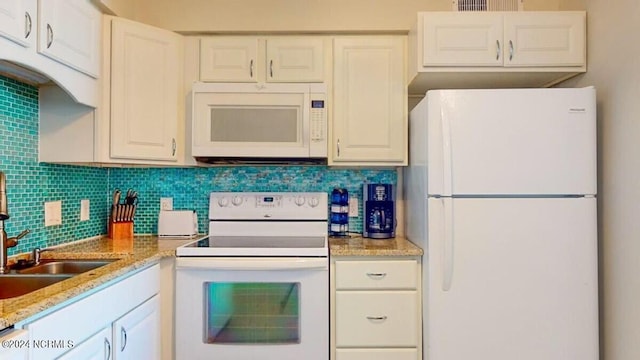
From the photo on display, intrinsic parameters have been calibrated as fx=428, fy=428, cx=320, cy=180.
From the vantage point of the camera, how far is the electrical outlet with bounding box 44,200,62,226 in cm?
203

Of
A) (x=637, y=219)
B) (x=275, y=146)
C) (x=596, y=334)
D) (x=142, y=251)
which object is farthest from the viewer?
(x=275, y=146)

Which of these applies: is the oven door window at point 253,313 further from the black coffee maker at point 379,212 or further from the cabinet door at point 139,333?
the black coffee maker at point 379,212

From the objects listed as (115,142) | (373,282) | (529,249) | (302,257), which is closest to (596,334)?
(529,249)

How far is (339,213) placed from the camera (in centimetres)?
258

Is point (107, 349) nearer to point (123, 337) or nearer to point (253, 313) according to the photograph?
point (123, 337)

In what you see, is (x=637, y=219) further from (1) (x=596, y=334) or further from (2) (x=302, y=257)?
(2) (x=302, y=257)

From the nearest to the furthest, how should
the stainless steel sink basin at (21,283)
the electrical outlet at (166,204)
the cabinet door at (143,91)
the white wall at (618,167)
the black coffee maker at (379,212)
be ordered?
1. the stainless steel sink basin at (21,283)
2. the white wall at (618,167)
3. the cabinet door at (143,91)
4. the black coffee maker at (379,212)
5. the electrical outlet at (166,204)

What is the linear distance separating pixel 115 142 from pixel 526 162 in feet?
6.34

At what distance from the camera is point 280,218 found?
258 cm

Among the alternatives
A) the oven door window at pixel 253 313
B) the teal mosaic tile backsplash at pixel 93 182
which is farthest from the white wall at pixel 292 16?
the oven door window at pixel 253 313

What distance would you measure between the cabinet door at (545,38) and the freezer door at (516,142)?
0.30m

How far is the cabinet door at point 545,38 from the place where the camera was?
2.10 meters

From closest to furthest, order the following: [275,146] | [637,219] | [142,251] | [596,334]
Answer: [637,219] < [596,334] < [142,251] < [275,146]

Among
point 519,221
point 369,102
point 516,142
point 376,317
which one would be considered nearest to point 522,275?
point 519,221
